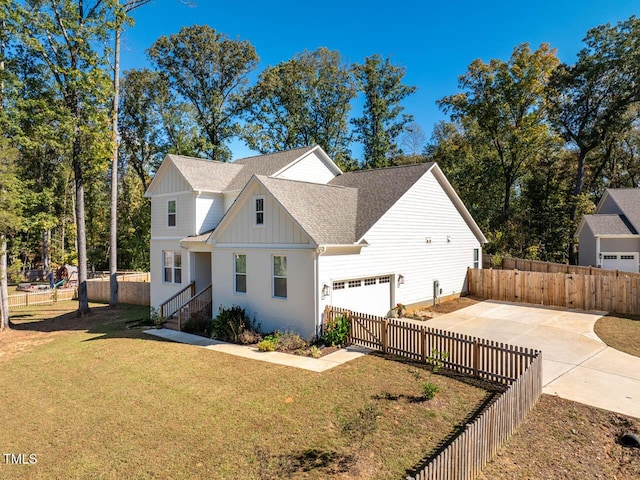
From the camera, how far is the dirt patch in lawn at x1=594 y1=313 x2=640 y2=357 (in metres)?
12.6

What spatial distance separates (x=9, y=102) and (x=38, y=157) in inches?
969

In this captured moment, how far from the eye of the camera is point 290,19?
95.1 ft

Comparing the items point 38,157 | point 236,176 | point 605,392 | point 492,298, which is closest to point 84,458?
point 605,392

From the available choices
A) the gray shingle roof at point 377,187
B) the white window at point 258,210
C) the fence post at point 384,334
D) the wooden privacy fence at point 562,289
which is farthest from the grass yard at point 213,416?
the wooden privacy fence at point 562,289

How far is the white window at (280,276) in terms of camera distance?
1440cm

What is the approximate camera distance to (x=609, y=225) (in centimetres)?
2823

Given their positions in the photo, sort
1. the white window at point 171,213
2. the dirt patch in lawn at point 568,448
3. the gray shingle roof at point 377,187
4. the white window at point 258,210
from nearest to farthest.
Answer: the dirt patch in lawn at point 568,448, the white window at point 258,210, the gray shingle roof at point 377,187, the white window at point 171,213

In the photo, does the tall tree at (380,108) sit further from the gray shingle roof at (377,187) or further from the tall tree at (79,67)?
the tall tree at (79,67)

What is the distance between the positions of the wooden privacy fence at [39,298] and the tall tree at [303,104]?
20.1 metres

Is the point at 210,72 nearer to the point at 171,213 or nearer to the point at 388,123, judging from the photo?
the point at 388,123

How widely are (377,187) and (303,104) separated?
22644 mm

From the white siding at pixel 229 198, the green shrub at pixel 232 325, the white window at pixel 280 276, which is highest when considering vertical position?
the white siding at pixel 229 198

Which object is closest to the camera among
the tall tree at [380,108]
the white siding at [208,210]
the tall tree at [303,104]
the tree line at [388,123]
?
the white siding at [208,210]

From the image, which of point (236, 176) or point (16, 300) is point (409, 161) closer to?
point (236, 176)
